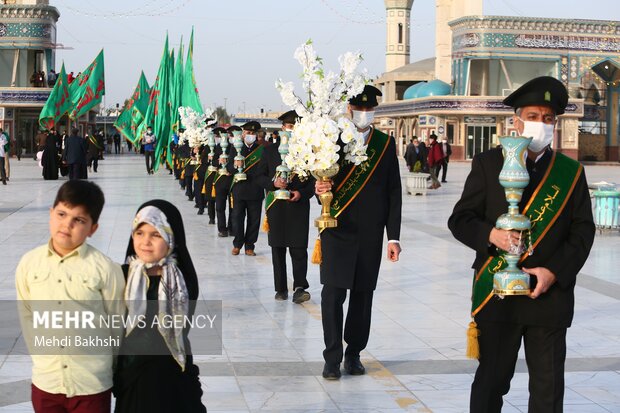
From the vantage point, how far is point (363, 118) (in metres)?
7.08

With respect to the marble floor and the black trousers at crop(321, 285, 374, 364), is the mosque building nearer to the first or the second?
the marble floor

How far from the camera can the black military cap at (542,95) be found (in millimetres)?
4801

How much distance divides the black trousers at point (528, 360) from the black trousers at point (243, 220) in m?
8.13

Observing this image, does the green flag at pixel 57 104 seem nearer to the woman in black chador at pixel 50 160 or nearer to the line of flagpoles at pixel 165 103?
the line of flagpoles at pixel 165 103

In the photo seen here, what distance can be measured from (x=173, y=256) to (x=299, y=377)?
9.61 ft

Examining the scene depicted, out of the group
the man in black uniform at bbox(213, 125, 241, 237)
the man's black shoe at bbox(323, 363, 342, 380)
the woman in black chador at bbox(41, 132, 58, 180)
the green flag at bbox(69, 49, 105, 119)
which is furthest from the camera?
the green flag at bbox(69, 49, 105, 119)

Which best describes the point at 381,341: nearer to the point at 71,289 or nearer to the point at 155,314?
the point at 155,314

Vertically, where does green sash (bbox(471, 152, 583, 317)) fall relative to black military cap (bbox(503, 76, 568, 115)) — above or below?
below

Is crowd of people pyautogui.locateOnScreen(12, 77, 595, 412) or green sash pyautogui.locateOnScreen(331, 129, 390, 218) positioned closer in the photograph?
crowd of people pyautogui.locateOnScreen(12, 77, 595, 412)

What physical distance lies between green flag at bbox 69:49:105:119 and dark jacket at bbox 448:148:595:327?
36358 millimetres

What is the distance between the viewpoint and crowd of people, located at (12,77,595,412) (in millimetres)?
3971

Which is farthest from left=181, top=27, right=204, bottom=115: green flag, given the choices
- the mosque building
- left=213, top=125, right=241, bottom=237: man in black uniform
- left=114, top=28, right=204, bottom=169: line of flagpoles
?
the mosque building

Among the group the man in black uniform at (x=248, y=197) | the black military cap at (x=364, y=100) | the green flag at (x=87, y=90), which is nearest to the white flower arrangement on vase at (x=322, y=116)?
Result: the black military cap at (x=364, y=100)

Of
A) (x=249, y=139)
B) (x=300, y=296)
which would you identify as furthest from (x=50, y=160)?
(x=300, y=296)
